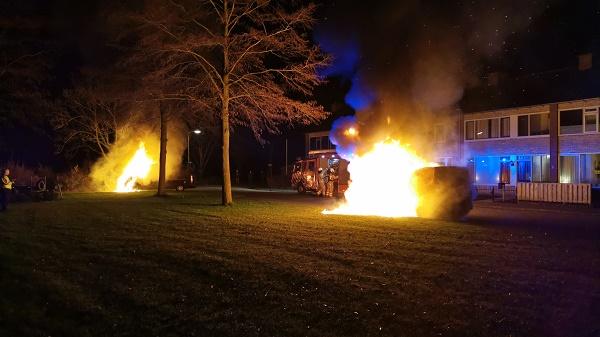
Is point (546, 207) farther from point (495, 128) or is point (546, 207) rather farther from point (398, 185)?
point (495, 128)

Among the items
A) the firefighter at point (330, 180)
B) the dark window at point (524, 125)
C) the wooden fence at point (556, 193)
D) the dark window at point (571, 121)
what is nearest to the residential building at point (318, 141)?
the dark window at point (524, 125)

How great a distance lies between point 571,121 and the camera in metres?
29.8

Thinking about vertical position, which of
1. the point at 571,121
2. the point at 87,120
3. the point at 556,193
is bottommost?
the point at 556,193

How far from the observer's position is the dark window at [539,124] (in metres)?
31.1

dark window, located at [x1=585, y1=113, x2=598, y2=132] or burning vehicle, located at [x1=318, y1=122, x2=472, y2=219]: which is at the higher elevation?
dark window, located at [x1=585, y1=113, x2=598, y2=132]

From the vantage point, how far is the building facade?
29.0 metres

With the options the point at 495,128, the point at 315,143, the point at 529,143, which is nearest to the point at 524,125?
the point at 529,143

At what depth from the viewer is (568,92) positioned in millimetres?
29969

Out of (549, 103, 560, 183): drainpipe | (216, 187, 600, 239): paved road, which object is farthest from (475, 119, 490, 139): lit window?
(216, 187, 600, 239): paved road

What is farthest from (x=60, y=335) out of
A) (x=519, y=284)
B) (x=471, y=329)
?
(x=519, y=284)

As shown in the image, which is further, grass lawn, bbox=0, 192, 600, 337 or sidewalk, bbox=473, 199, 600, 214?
sidewalk, bbox=473, 199, 600, 214

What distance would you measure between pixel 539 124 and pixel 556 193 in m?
9.95

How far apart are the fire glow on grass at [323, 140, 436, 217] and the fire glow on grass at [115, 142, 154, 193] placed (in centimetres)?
2106

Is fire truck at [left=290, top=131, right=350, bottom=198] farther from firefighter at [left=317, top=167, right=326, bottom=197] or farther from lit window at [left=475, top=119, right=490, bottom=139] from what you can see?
lit window at [left=475, top=119, right=490, bottom=139]
